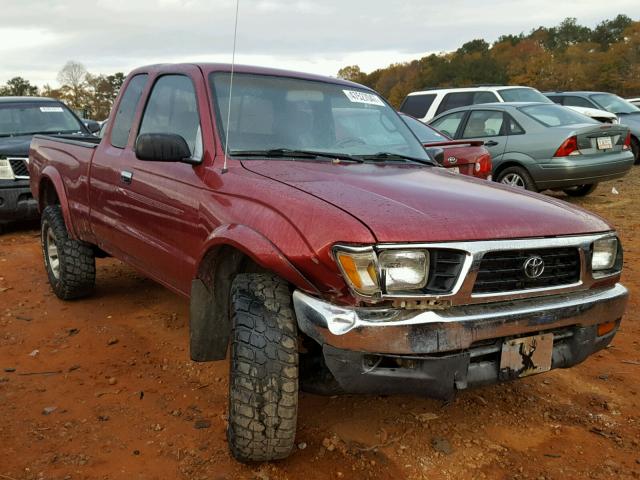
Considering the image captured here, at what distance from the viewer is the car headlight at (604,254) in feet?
9.27

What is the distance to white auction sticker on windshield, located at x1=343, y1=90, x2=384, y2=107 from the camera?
3.97m

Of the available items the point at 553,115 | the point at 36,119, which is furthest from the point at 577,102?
the point at 36,119

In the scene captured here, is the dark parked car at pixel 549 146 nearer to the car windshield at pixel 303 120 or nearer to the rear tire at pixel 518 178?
the rear tire at pixel 518 178

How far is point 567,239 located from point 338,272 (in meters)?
1.02

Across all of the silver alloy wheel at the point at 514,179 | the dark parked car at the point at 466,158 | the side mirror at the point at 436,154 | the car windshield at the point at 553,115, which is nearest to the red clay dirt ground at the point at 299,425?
the side mirror at the point at 436,154

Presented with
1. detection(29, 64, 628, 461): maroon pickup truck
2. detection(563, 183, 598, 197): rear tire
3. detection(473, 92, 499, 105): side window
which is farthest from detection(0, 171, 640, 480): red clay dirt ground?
detection(473, 92, 499, 105): side window

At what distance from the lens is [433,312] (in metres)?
2.36

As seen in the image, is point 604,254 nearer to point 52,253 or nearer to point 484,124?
point 52,253

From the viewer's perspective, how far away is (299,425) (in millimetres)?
3062

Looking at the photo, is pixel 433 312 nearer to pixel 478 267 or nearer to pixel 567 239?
pixel 478 267

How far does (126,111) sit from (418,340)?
9.47 ft

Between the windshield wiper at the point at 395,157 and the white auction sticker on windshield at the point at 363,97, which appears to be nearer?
the windshield wiper at the point at 395,157

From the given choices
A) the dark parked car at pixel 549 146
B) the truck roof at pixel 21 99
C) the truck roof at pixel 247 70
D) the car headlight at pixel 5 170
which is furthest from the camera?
the truck roof at pixel 21 99

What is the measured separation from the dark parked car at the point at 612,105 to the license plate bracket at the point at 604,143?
17.2ft
